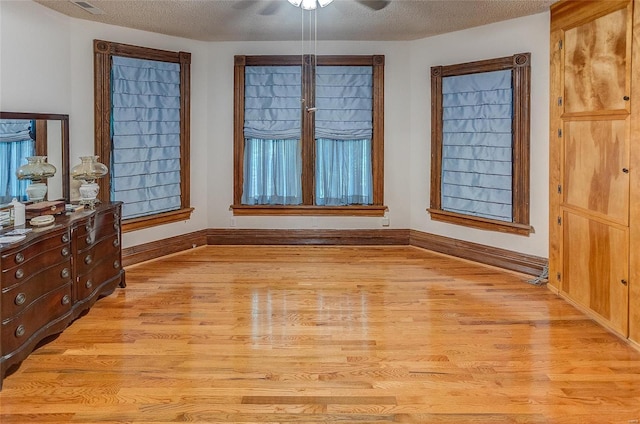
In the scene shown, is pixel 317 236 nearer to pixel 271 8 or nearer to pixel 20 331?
pixel 271 8

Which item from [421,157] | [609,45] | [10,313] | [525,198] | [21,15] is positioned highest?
[21,15]

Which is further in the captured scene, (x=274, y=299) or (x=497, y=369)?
(x=274, y=299)

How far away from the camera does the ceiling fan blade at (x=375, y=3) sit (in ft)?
16.0

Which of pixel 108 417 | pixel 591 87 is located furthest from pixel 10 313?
pixel 591 87

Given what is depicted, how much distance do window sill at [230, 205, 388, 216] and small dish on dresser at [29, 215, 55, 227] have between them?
10.9 feet

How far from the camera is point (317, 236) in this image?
23.5 ft

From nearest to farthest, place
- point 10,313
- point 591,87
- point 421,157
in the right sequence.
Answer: point 10,313, point 591,87, point 421,157

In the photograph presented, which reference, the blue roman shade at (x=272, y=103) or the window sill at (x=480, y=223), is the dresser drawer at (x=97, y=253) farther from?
the window sill at (x=480, y=223)

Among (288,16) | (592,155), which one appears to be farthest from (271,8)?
(592,155)

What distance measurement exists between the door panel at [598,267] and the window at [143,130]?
170 inches

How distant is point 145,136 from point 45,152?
5.38 feet

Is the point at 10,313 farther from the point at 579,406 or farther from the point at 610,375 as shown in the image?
the point at 610,375

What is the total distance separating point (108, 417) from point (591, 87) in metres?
4.05

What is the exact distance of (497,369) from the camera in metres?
3.32
